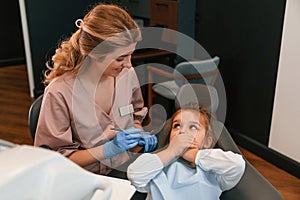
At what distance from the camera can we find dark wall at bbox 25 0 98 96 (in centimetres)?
299

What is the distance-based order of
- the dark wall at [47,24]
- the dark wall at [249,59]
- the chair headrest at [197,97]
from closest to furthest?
the chair headrest at [197,97] < the dark wall at [249,59] < the dark wall at [47,24]

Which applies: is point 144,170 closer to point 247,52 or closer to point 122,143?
point 122,143

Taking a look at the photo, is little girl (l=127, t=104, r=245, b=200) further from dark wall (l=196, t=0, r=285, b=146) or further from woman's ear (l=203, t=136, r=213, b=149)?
dark wall (l=196, t=0, r=285, b=146)

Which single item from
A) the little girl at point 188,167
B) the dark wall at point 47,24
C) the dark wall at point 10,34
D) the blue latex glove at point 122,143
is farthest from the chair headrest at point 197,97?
the dark wall at point 10,34

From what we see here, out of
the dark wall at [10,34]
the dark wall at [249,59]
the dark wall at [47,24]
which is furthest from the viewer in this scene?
the dark wall at [10,34]

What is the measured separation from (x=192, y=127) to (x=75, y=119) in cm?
36

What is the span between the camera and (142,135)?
44.7 inches

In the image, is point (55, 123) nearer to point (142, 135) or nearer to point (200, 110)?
point (142, 135)

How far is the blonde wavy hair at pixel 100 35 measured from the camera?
1098 mm

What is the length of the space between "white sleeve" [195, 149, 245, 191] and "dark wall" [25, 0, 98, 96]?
Result: 7.66 ft

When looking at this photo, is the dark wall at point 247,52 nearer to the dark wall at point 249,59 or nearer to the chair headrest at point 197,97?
the dark wall at point 249,59

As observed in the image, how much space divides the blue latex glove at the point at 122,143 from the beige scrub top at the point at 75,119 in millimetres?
97

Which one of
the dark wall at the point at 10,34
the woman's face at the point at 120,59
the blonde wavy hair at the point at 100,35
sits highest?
the blonde wavy hair at the point at 100,35

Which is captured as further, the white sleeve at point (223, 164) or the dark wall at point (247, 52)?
the dark wall at point (247, 52)
